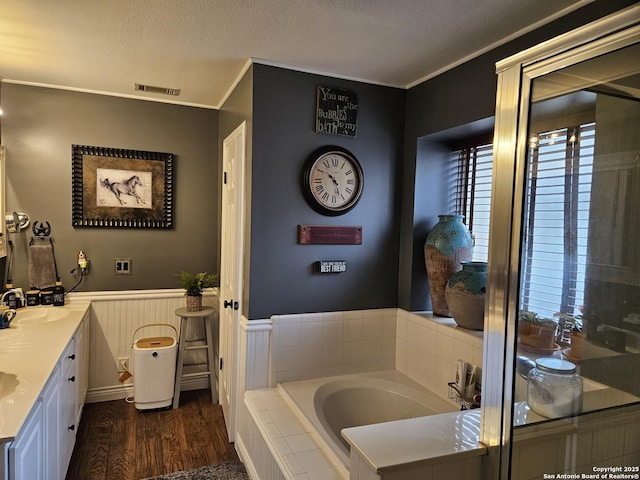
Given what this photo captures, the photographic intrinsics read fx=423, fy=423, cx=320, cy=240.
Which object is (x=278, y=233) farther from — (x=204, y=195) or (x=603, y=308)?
(x=603, y=308)

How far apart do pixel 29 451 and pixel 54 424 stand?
0.50 metres

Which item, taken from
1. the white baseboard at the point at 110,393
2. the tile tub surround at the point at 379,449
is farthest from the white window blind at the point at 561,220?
the white baseboard at the point at 110,393

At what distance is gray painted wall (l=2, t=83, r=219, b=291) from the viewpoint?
3.16m

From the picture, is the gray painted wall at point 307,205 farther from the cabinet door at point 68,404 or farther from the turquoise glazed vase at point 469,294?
the cabinet door at point 68,404

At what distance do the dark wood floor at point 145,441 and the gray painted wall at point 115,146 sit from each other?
100 cm

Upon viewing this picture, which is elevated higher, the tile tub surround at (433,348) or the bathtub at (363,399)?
the tile tub surround at (433,348)

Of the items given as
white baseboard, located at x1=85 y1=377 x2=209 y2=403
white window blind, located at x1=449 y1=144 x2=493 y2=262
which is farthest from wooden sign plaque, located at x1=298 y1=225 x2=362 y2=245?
white baseboard, located at x1=85 y1=377 x2=209 y2=403

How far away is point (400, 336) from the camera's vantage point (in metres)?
2.96

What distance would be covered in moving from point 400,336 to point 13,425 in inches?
87.4

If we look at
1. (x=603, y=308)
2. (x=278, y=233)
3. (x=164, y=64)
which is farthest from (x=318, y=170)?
(x=603, y=308)

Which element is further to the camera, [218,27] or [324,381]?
[324,381]

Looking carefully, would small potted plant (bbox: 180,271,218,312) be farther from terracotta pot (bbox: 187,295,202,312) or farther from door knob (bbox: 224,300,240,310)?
door knob (bbox: 224,300,240,310)

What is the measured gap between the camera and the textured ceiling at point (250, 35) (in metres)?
1.87

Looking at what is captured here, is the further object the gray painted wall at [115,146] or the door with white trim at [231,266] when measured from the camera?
the gray painted wall at [115,146]
